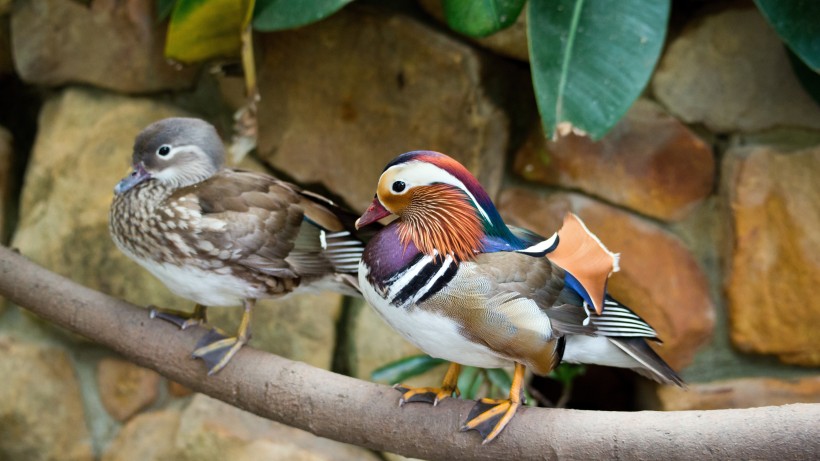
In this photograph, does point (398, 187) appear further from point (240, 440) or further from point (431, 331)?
point (240, 440)

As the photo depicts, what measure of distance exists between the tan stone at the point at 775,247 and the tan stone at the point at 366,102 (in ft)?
1.45

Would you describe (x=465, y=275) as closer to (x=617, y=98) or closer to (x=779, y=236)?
(x=617, y=98)

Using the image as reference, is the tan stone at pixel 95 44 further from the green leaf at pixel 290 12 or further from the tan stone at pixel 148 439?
the tan stone at pixel 148 439

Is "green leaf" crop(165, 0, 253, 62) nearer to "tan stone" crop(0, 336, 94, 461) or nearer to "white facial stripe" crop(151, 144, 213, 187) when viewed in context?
"white facial stripe" crop(151, 144, 213, 187)

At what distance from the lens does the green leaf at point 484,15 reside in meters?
1.33

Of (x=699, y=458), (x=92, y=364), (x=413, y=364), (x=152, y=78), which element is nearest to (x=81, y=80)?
(x=152, y=78)

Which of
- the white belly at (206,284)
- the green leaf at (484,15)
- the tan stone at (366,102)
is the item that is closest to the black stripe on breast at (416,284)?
→ the white belly at (206,284)

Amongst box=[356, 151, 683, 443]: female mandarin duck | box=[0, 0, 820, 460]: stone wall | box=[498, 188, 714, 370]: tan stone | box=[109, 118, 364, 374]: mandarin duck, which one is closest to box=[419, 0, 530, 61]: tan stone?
box=[0, 0, 820, 460]: stone wall

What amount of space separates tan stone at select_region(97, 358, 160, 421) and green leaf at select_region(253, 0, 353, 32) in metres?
0.76

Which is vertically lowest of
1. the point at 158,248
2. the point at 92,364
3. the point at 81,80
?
the point at 92,364

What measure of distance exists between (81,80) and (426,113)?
0.70 meters

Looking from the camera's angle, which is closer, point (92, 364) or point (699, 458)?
point (699, 458)

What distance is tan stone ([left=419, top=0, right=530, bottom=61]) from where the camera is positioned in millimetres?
1526

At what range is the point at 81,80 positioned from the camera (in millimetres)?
1702
